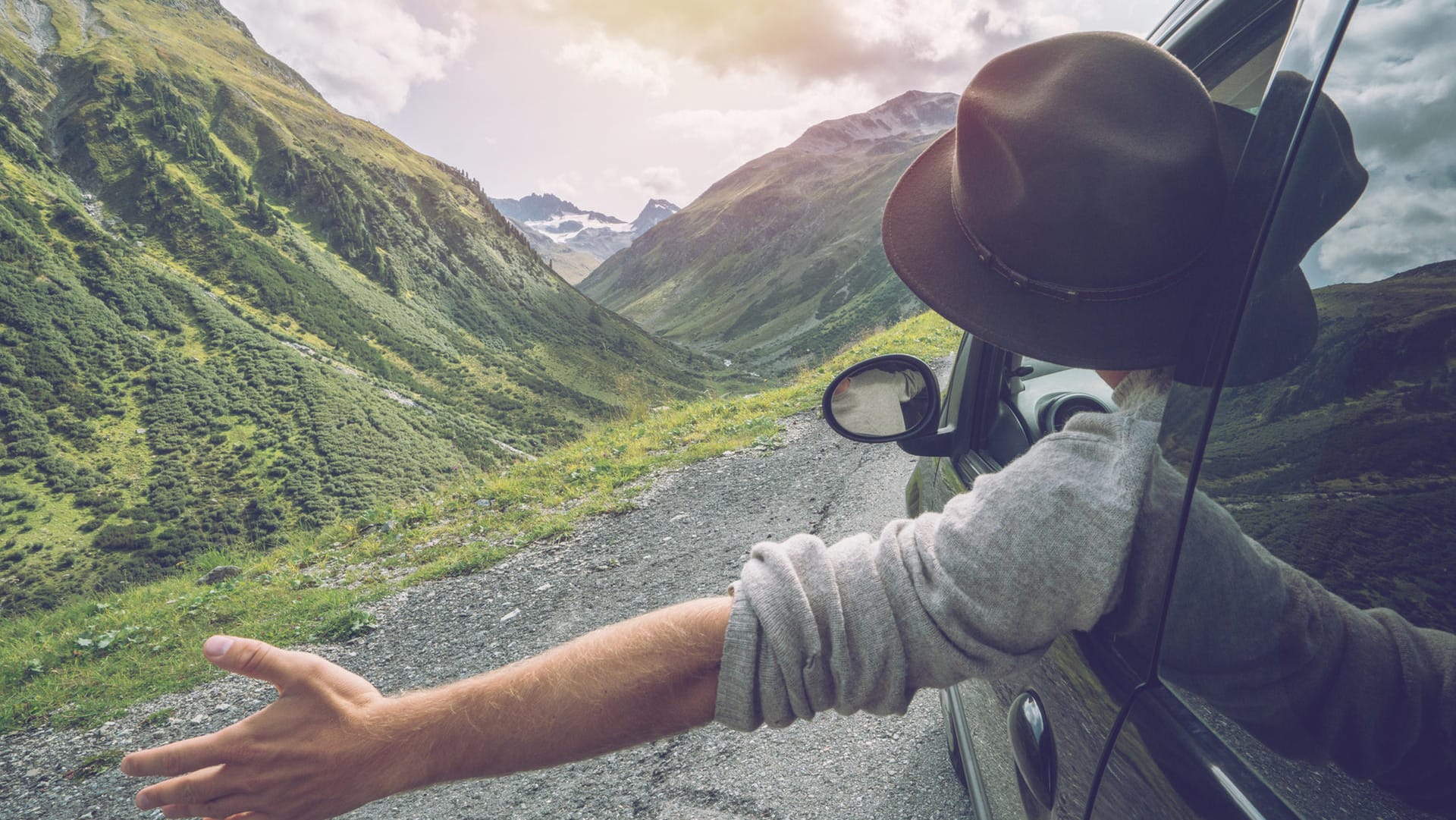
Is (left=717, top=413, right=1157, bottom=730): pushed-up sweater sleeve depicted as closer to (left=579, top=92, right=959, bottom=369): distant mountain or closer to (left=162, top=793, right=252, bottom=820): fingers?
(left=162, top=793, right=252, bottom=820): fingers

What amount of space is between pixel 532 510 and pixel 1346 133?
23.7ft

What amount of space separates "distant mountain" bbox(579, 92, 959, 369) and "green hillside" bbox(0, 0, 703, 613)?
20558mm

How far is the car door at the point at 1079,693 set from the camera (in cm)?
106

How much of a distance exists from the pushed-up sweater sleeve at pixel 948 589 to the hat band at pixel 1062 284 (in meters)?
0.19

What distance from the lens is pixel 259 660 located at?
1128 mm

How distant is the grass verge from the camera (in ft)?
15.9

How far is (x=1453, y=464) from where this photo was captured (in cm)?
67

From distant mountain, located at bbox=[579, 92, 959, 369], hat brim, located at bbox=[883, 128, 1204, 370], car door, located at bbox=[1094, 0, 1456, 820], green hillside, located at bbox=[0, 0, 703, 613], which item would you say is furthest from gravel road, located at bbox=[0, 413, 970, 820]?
distant mountain, located at bbox=[579, 92, 959, 369]

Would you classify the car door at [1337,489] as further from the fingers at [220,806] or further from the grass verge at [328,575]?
the grass verge at [328,575]

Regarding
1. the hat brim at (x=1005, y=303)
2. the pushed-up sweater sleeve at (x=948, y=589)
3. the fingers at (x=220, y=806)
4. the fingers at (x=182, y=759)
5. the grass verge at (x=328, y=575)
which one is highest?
the hat brim at (x=1005, y=303)

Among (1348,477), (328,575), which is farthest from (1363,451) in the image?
(328,575)

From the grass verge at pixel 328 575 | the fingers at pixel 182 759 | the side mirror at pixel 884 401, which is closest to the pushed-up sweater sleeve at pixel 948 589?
the fingers at pixel 182 759

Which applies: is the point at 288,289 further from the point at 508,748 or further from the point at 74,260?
the point at 508,748

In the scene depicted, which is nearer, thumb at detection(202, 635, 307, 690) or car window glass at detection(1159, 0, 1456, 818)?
car window glass at detection(1159, 0, 1456, 818)
